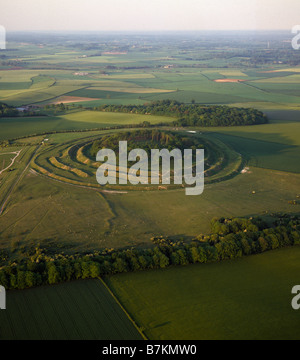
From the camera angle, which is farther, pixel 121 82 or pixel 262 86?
pixel 121 82

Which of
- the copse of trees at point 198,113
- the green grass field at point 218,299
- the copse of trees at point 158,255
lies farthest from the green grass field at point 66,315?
the copse of trees at point 198,113

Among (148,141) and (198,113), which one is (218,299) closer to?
(148,141)

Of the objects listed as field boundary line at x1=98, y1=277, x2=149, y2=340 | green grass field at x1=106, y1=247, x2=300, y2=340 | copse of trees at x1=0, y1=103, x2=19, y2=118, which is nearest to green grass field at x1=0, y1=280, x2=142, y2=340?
field boundary line at x1=98, y1=277, x2=149, y2=340

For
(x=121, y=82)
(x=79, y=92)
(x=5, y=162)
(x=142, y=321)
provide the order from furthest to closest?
(x=121, y=82)
(x=79, y=92)
(x=5, y=162)
(x=142, y=321)

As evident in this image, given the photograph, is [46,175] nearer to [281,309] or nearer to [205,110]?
[281,309]

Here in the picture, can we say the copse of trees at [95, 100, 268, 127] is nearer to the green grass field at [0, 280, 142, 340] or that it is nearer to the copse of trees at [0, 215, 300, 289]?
the copse of trees at [0, 215, 300, 289]

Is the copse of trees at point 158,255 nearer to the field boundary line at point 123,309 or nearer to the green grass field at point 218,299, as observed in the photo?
the green grass field at point 218,299

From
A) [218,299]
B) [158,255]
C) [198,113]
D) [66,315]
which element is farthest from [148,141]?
[66,315]

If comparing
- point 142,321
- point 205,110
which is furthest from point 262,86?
point 142,321
